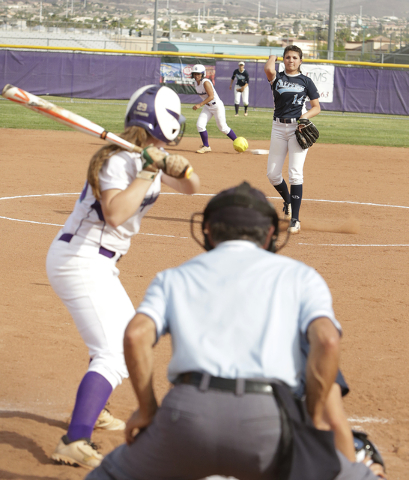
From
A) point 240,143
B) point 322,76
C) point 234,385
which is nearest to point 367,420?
point 234,385

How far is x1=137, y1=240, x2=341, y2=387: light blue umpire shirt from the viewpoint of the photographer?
215 centimetres

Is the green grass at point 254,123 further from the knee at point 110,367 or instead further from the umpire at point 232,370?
the umpire at point 232,370

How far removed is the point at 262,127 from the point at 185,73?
985 centimetres

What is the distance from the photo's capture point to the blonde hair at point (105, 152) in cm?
341

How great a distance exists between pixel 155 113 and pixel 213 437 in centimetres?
210

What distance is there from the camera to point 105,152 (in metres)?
3.52

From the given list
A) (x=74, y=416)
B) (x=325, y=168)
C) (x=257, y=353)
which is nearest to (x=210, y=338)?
(x=257, y=353)

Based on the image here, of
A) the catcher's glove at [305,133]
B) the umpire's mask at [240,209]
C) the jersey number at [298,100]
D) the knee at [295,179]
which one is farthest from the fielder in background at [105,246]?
the jersey number at [298,100]

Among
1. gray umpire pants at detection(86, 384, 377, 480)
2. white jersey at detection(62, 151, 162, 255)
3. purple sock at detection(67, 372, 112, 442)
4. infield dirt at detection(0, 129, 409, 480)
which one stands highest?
white jersey at detection(62, 151, 162, 255)

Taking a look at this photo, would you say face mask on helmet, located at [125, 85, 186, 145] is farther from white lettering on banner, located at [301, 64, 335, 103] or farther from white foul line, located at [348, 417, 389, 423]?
white lettering on banner, located at [301, 64, 335, 103]

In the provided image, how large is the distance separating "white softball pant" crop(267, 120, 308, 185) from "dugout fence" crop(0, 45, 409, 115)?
21.5 meters

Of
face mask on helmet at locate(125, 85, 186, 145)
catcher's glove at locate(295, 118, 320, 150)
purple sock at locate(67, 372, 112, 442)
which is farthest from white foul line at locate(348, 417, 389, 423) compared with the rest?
catcher's glove at locate(295, 118, 320, 150)

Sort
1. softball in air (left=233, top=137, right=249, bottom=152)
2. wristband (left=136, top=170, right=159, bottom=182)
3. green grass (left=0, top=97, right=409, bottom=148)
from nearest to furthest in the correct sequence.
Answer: wristband (left=136, top=170, right=159, bottom=182) < softball in air (left=233, top=137, right=249, bottom=152) < green grass (left=0, top=97, right=409, bottom=148)

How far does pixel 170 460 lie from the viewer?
2.17m
